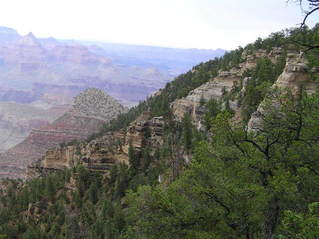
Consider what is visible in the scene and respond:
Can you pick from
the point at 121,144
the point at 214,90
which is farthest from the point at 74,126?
the point at 121,144

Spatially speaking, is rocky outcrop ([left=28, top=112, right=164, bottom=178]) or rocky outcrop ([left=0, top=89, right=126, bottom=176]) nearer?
rocky outcrop ([left=28, top=112, right=164, bottom=178])

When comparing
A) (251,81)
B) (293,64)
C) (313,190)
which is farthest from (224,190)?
(251,81)

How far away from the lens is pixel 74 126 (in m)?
151

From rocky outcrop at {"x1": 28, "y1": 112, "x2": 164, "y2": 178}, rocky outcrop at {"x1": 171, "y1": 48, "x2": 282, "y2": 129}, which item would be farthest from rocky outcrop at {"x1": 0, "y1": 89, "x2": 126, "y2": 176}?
rocky outcrop at {"x1": 28, "y1": 112, "x2": 164, "y2": 178}

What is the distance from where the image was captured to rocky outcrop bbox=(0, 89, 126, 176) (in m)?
145

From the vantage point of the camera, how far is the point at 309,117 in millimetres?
13953

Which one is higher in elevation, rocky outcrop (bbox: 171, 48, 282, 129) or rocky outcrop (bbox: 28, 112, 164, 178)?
rocky outcrop (bbox: 171, 48, 282, 129)

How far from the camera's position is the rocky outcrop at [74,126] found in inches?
5704

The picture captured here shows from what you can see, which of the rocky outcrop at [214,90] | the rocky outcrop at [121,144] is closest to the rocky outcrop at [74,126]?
the rocky outcrop at [214,90]

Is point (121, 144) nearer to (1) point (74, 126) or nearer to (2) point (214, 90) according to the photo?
(2) point (214, 90)

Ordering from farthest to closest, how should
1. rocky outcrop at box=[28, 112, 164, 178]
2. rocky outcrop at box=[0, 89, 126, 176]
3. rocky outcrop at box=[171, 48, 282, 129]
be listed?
rocky outcrop at box=[0, 89, 126, 176] < rocky outcrop at box=[171, 48, 282, 129] < rocky outcrop at box=[28, 112, 164, 178]

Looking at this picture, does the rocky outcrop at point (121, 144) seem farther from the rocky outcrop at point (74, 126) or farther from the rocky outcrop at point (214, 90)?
the rocky outcrop at point (74, 126)

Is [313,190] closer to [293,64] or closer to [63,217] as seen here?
[293,64]

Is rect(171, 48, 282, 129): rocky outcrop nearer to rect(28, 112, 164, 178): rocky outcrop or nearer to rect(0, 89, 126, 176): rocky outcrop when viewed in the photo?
A: rect(28, 112, 164, 178): rocky outcrop
